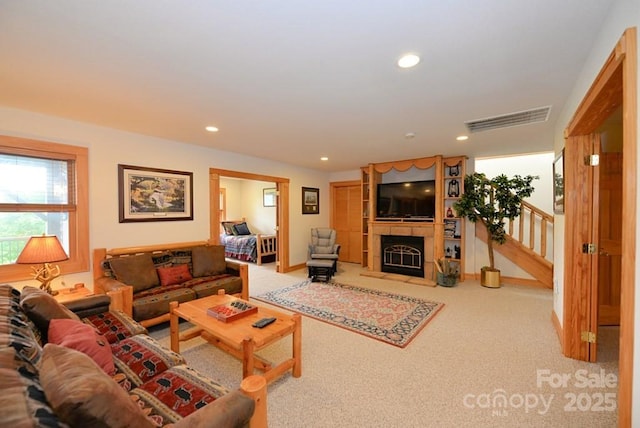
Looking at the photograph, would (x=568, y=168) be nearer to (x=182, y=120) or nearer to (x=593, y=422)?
(x=593, y=422)

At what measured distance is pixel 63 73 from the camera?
6.51 feet

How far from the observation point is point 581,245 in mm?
2281

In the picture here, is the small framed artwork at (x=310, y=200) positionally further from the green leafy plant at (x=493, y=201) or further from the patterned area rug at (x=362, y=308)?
the green leafy plant at (x=493, y=201)

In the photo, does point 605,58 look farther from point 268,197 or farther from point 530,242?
point 268,197

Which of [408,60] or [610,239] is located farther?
[610,239]

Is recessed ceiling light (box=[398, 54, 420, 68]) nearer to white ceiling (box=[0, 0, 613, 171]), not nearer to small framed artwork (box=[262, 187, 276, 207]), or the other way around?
white ceiling (box=[0, 0, 613, 171])

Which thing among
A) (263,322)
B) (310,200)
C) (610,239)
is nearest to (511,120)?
(610,239)

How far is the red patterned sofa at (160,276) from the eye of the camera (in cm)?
279

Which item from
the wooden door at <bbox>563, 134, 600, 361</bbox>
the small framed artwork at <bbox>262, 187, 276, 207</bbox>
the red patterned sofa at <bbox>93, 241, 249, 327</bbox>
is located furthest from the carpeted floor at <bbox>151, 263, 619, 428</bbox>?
the small framed artwork at <bbox>262, 187, 276, 207</bbox>

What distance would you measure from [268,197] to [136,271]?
5039mm

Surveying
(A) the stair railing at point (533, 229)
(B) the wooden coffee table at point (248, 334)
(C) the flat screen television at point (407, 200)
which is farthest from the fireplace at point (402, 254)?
(B) the wooden coffee table at point (248, 334)

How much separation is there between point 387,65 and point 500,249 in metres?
4.53

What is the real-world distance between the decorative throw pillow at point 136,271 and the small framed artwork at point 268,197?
15.4ft

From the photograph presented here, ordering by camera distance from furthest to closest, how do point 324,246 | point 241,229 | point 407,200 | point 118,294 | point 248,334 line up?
point 241,229, point 324,246, point 407,200, point 118,294, point 248,334
